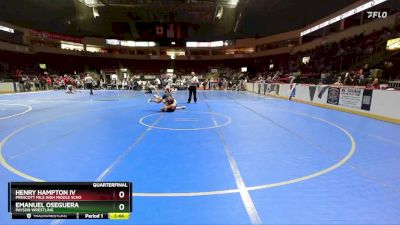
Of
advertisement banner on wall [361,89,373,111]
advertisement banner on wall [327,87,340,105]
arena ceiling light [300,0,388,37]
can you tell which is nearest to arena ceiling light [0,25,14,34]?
advertisement banner on wall [327,87,340,105]

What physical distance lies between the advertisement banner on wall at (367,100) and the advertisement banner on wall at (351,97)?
22 cm

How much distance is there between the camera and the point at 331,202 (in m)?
3.72

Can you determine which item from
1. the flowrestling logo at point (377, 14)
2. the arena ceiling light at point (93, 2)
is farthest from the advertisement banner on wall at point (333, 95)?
the arena ceiling light at point (93, 2)

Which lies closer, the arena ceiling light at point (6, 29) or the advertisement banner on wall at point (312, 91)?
the advertisement banner on wall at point (312, 91)

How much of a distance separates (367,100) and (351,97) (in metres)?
1.18

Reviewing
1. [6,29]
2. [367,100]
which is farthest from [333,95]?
[6,29]

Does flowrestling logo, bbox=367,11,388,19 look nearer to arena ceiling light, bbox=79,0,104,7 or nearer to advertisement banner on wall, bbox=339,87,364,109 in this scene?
advertisement banner on wall, bbox=339,87,364,109

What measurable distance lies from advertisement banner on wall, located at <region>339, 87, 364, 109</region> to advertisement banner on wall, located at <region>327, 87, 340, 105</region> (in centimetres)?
31

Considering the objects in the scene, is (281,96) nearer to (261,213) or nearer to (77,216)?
(261,213)

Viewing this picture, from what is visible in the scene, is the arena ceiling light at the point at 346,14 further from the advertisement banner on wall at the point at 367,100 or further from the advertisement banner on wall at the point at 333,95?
the advertisement banner on wall at the point at 367,100

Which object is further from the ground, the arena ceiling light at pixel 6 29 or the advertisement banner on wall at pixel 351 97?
the arena ceiling light at pixel 6 29

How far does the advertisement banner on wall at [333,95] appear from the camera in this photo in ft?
48.4

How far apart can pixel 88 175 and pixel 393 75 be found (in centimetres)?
2432
